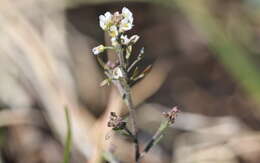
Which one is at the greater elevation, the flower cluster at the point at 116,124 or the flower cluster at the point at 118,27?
the flower cluster at the point at 118,27

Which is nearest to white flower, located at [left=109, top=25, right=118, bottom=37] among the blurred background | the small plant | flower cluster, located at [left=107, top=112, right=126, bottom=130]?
the small plant

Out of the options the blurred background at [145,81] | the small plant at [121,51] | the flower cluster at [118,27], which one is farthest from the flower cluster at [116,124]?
the blurred background at [145,81]

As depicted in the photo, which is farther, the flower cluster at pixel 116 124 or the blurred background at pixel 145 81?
the blurred background at pixel 145 81

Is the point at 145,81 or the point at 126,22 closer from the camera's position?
the point at 126,22

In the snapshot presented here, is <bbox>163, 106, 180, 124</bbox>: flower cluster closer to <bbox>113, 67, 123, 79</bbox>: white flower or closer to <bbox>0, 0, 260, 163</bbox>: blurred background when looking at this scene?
<bbox>113, 67, 123, 79</bbox>: white flower

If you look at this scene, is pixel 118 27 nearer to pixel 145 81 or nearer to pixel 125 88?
pixel 125 88

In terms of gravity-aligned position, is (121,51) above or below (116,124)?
above

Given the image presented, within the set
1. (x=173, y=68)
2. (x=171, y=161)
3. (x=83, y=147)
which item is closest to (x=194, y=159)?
(x=171, y=161)

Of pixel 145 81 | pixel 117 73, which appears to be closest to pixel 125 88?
pixel 117 73

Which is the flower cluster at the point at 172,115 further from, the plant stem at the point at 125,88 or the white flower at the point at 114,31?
the white flower at the point at 114,31
